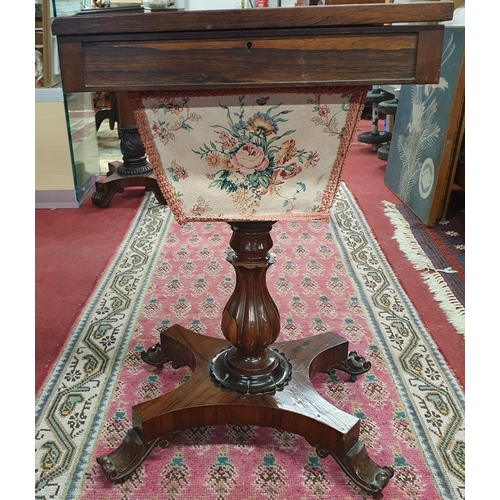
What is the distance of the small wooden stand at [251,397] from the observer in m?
1.24

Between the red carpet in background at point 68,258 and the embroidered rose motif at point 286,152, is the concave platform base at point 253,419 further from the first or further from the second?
the embroidered rose motif at point 286,152

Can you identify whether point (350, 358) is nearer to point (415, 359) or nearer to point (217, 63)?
point (415, 359)

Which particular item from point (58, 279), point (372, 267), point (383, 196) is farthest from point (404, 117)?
→ point (58, 279)

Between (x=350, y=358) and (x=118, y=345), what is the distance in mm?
731

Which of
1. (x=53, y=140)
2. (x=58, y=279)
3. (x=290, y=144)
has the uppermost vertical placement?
(x=290, y=144)

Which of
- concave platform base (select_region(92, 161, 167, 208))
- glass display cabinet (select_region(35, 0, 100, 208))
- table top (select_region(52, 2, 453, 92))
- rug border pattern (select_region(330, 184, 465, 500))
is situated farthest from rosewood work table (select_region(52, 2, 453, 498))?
glass display cabinet (select_region(35, 0, 100, 208))

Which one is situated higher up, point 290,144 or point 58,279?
point 290,144

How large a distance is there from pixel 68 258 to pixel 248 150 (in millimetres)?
1617

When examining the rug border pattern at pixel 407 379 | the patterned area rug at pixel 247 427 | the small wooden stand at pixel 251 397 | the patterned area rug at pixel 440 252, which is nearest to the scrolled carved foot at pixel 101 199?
the patterned area rug at pixel 247 427

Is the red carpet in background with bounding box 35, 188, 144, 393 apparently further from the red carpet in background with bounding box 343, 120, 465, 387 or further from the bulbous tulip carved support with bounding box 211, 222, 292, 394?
the red carpet in background with bounding box 343, 120, 465, 387

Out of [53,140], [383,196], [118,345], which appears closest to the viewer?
[118,345]

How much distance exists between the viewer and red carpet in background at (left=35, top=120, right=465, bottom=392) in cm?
181

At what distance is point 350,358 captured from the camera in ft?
5.27

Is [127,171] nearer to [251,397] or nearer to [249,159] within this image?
[251,397]
